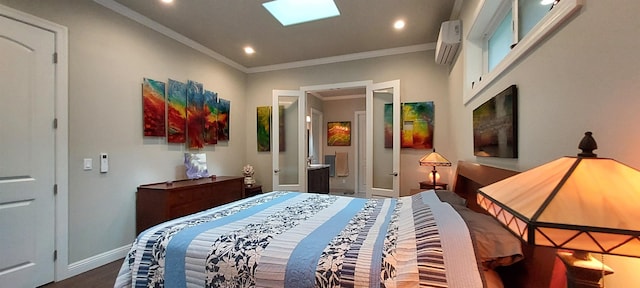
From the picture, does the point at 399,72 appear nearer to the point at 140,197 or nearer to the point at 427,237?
the point at 427,237

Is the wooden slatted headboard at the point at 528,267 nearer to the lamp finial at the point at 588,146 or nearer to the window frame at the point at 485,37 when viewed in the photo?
the lamp finial at the point at 588,146

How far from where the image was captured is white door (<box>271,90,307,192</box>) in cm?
450

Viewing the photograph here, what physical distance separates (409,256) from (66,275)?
311 cm

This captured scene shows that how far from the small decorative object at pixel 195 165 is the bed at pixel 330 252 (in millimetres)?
2027

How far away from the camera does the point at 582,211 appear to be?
52 cm

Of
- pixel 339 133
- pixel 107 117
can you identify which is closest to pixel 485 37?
pixel 107 117

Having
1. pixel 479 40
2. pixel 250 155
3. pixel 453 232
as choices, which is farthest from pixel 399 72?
pixel 453 232

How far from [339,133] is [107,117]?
16.8 feet

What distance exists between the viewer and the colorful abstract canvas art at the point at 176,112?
11.0 ft

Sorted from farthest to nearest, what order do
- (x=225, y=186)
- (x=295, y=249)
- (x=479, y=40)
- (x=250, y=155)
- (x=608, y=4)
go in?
(x=250, y=155), (x=225, y=186), (x=479, y=40), (x=295, y=249), (x=608, y=4)

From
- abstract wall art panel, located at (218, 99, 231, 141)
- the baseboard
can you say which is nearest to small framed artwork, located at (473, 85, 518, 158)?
abstract wall art panel, located at (218, 99, 231, 141)

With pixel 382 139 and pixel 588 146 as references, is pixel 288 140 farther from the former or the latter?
pixel 588 146

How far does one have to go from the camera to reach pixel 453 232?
3.67 ft

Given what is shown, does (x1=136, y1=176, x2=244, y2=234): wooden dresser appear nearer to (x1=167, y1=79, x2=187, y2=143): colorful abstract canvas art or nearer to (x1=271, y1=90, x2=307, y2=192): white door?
(x1=167, y1=79, x2=187, y2=143): colorful abstract canvas art
